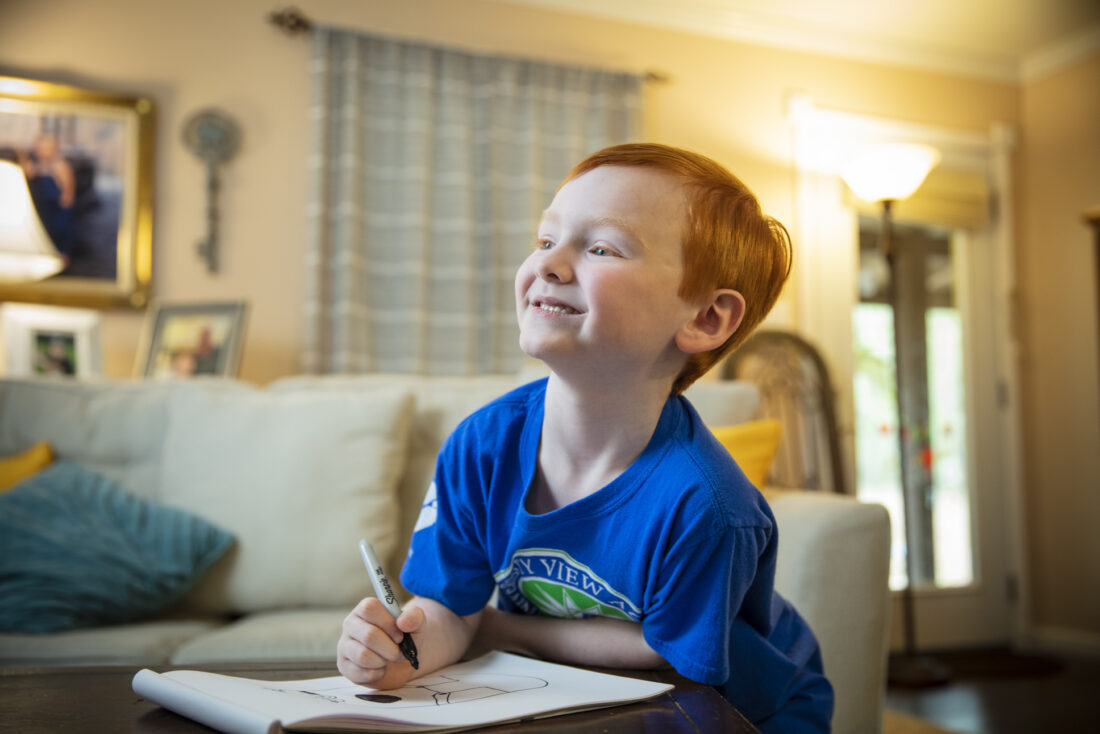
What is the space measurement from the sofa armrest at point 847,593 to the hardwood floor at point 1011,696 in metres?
1.68

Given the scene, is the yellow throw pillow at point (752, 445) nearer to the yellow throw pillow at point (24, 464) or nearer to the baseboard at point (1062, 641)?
the yellow throw pillow at point (24, 464)

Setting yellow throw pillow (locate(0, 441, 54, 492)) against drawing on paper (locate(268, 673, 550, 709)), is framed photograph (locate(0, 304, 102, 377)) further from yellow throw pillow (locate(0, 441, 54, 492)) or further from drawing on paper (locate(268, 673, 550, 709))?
drawing on paper (locate(268, 673, 550, 709))

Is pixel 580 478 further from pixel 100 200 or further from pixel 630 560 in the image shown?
pixel 100 200

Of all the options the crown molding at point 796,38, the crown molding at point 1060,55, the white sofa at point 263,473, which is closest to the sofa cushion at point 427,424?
the white sofa at point 263,473

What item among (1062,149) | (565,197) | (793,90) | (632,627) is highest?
(793,90)

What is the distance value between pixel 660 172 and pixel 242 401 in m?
1.47

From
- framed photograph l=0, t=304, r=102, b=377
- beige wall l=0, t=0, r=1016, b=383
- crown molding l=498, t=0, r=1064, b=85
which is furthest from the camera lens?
crown molding l=498, t=0, r=1064, b=85

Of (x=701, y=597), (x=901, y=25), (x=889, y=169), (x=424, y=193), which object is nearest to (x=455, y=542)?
(x=701, y=597)

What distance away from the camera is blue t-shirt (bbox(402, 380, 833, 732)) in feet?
2.40

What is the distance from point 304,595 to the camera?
1.77 metres

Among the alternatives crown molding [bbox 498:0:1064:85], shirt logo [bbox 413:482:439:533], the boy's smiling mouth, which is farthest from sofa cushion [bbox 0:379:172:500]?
crown molding [bbox 498:0:1064:85]

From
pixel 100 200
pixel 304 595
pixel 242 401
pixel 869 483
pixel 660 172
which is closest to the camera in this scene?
pixel 660 172

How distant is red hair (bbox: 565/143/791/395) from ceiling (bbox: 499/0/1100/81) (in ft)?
10.1

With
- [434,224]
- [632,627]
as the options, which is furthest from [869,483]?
[632,627]
